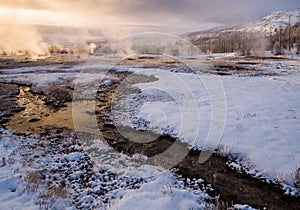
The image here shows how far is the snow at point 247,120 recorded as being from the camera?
845 centimetres

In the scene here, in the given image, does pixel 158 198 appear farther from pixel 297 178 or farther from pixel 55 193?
pixel 297 178

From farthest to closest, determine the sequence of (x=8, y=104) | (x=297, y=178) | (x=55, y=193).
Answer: (x=8, y=104) < (x=297, y=178) < (x=55, y=193)

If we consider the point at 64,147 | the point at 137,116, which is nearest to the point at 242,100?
the point at 137,116

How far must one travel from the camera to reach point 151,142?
1115 cm

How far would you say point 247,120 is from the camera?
11898mm

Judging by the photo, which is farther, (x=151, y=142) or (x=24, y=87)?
(x=24, y=87)

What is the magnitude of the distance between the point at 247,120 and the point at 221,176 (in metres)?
4.72

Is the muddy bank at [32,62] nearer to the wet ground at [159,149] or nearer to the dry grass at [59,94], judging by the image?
the dry grass at [59,94]

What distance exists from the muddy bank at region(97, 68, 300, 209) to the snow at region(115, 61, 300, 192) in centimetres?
54

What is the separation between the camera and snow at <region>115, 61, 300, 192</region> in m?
8.45

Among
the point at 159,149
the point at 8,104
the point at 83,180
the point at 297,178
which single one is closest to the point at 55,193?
the point at 83,180

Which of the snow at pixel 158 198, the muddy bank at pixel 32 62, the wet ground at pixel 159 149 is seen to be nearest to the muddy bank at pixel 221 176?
the wet ground at pixel 159 149

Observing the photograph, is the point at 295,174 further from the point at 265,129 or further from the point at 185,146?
the point at 185,146

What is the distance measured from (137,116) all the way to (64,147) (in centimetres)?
500
